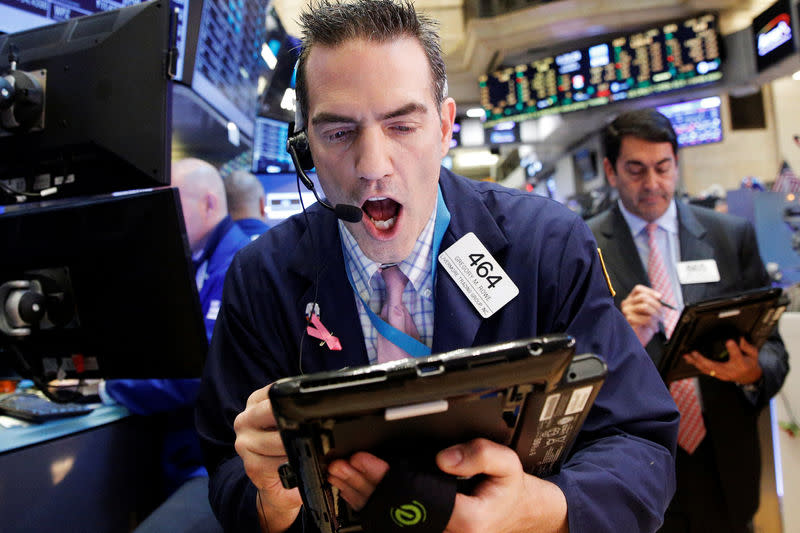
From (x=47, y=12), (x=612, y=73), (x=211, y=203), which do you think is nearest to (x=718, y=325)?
(x=211, y=203)

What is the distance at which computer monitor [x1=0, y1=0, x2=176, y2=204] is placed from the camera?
42.9 inches

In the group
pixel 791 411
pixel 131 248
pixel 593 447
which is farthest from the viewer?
pixel 791 411

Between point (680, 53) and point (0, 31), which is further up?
point (680, 53)

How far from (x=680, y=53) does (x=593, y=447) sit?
6296 millimetres

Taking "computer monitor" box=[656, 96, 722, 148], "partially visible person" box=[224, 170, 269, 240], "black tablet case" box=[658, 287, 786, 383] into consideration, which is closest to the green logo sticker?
"black tablet case" box=[658, 287, 786, 383]

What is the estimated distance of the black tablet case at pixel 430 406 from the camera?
572 mm

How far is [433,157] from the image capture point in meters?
1.02

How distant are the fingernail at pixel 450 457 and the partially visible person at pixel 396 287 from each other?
0.21 meters

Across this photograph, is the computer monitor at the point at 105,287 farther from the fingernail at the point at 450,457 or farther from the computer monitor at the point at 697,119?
the computer monitor at the point at 697,119

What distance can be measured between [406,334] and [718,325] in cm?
117

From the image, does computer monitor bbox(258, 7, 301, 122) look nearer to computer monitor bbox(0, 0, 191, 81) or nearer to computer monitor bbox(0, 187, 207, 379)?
computer monitor bbox(0, 0, 191, 81)

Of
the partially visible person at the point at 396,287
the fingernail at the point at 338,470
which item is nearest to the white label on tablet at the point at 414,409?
the fingernail at the point at 338,470

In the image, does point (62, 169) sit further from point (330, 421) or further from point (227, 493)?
point (330, 421)

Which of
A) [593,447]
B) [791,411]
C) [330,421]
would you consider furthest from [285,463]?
[791,411]
